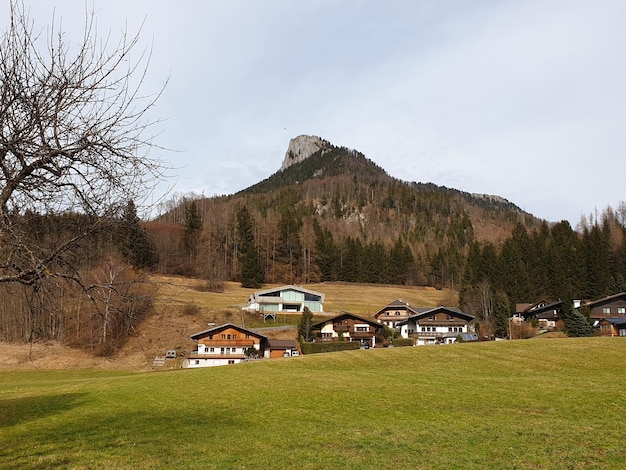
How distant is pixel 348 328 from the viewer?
231ft

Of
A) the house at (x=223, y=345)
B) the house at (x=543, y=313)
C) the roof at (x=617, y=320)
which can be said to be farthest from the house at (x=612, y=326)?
the house at (x=223, y=345)

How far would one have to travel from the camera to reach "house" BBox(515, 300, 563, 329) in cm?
8031

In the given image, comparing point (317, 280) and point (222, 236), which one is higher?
point (222, 236)

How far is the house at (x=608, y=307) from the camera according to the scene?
7419 centimetres

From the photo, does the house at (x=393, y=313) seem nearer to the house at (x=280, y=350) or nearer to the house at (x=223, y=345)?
the house at (x=280, y=350)

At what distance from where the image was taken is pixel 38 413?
1966 centimetres

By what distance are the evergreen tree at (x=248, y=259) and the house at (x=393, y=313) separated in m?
34.3

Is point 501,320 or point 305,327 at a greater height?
point 501,320

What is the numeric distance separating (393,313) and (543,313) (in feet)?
96.2

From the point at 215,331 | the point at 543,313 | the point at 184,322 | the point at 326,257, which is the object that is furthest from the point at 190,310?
the point at 543,313

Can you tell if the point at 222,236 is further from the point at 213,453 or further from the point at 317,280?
the point at 213,453

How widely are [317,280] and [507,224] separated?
351 ft

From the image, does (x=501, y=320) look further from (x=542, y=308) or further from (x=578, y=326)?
(x=542, y=308)

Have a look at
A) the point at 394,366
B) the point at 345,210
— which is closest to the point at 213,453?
the point at 394,366
